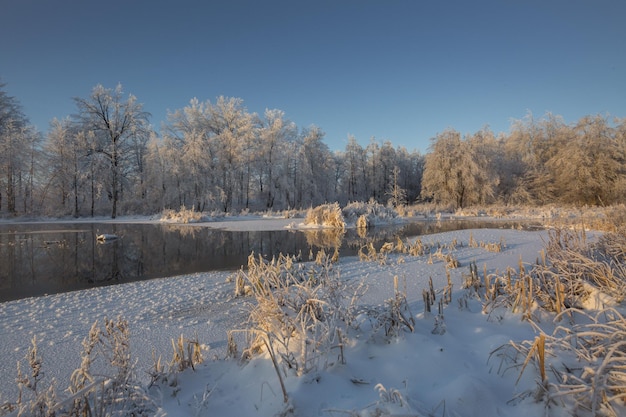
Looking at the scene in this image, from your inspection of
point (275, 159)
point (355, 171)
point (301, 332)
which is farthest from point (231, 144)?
point (301, 332)

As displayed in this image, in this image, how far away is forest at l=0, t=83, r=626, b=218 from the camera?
25812mm

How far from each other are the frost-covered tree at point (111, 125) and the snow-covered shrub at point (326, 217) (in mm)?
17963

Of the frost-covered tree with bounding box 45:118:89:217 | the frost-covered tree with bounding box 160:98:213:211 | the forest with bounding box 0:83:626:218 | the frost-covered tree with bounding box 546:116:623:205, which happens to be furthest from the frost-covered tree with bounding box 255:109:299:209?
the frost-covered tree with bounding box 546:116:623:205

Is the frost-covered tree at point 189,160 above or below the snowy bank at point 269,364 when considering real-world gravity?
above

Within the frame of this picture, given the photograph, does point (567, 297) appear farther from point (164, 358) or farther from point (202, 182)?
point (202, 182)

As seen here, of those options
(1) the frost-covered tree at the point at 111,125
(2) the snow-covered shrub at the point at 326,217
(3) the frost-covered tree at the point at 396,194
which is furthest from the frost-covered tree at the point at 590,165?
(1) the frost-covered tree at the point at 111,125

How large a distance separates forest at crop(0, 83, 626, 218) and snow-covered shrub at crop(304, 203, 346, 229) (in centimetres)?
779

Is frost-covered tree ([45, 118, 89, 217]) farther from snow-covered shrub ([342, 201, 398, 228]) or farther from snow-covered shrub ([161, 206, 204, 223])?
snow-covered shrub ([342, 201, 398, 228])

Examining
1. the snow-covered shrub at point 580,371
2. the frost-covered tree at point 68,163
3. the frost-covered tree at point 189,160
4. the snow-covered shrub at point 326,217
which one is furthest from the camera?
the frost-covered tree at point 189,160

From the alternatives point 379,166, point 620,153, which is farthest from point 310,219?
point 379,166

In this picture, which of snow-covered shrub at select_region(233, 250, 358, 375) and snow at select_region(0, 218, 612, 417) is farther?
snow-covered shrub at select_region(233, 250, 358, 375)

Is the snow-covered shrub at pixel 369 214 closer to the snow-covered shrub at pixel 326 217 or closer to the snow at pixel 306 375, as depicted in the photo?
the snow-covered shrub at pixel 326 217

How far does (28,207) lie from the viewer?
84.0 feet

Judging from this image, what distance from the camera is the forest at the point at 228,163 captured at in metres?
25.8
